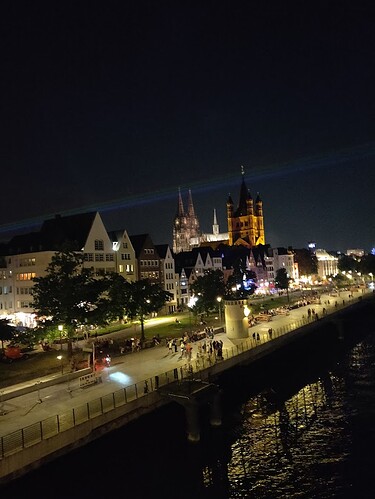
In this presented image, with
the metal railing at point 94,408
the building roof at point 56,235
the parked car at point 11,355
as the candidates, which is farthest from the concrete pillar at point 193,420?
the building roof at point 56,235

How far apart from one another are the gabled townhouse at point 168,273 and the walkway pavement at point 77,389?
4017 centimetres

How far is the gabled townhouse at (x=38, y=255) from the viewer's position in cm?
6538

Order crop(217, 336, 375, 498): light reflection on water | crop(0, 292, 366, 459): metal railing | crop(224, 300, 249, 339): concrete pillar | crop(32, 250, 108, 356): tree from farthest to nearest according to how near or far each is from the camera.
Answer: crop(224, 300, 249, 339): concrete pillar
crop(32, 250, 108, 356): tree
crop(217, 336, 375, 498): light reflection on water
crop(0, 292, 366, 459): metal railing

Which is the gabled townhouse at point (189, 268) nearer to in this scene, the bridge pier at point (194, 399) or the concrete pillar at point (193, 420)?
the bridge pier at point (194, 399)

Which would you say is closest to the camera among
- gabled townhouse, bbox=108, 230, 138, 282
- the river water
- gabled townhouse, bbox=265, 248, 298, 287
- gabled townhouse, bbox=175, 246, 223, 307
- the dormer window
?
the river water

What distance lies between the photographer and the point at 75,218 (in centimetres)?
7219

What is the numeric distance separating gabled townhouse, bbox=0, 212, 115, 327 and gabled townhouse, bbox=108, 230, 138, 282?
185cm

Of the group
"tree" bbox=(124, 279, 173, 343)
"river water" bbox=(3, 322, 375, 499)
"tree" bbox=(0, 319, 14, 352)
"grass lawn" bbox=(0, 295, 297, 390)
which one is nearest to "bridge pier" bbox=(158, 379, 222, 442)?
"river water" bbox=(3, 322, 375, 499)

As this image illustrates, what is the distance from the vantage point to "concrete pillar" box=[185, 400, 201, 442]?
27422mm

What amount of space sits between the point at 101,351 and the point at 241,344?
14422 millimetres

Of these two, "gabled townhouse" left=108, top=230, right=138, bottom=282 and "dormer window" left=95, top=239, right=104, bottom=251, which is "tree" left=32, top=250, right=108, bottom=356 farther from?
"gabled townhouse" left=108, top=230, right=138, bottom=282

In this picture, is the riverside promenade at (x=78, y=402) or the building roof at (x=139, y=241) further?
the building roof at (x=139, y=241)

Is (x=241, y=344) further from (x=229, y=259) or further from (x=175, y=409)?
(x=229, y=259)

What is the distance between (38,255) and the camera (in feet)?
214
